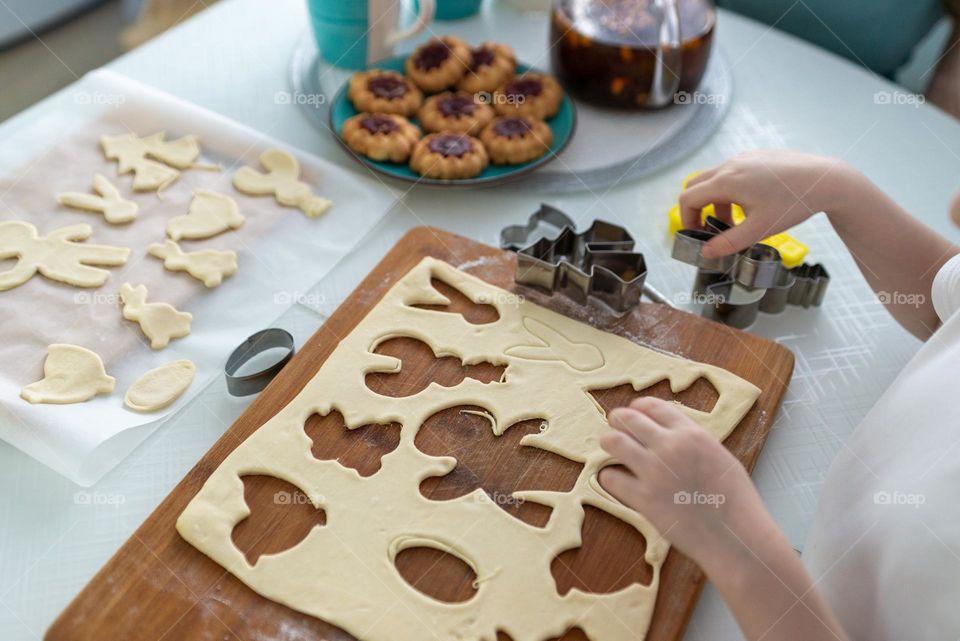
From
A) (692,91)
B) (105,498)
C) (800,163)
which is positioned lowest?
(105,498)

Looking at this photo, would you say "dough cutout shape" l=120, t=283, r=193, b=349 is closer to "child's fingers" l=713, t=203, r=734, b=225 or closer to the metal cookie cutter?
the metal cookie cutter

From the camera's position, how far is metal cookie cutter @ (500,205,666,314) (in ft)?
3.23

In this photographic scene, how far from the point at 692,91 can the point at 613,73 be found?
150 mm

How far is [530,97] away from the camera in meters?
1.29

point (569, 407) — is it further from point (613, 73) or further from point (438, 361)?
point (613, 73)

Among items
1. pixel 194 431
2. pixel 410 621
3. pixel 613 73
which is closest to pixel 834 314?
pixel 613 73

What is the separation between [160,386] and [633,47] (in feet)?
2.71

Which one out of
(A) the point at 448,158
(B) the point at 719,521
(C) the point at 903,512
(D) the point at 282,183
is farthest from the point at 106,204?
(C) the point at 903,512

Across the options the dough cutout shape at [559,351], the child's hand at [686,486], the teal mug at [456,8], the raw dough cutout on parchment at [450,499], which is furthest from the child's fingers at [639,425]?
the teal mug at [456,8]

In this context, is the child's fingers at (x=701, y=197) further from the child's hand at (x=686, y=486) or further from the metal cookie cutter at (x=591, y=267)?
the child's hand at (x=686, y=486)

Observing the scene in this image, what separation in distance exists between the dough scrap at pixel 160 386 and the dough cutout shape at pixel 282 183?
0.31m

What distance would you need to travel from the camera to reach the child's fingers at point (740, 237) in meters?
0.95

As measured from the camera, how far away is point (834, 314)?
1.07m

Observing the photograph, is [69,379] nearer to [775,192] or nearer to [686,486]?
[686,486]
